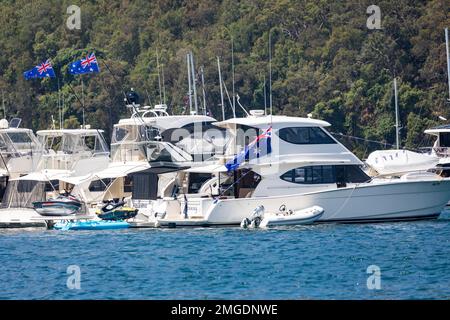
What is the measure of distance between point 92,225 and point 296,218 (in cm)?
779

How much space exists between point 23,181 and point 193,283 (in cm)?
2044

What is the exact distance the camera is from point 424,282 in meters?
31.6

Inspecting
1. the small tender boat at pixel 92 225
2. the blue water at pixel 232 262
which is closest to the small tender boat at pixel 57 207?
the small tender boat at pixel 92 225

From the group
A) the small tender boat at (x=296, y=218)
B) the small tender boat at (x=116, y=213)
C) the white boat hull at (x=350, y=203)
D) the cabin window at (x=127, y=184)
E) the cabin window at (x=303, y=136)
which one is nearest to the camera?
the small tender boat at (x=296, y=218)

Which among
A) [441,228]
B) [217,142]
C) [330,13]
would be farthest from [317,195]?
[330,13]

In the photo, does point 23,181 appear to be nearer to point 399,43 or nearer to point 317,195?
point 317,195

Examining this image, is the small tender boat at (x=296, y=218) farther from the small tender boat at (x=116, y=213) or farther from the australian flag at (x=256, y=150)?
the small tender boat at (x=116, y=213)

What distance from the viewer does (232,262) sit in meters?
36.2

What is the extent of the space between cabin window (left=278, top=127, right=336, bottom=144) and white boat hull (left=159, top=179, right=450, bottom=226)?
228 centimetres

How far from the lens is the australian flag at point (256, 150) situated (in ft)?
148

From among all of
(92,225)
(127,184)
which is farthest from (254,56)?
(92,225)

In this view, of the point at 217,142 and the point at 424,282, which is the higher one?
the point at 217,142

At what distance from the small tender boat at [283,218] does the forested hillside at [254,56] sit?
105ft

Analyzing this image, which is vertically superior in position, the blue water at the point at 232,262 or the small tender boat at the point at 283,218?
the small tender boat at the point at 283,218
